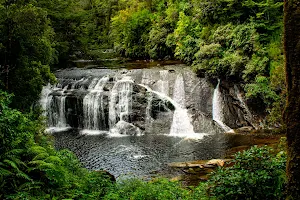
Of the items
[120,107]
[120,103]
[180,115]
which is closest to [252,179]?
[180,115]

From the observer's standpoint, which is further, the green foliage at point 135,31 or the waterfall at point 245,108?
the green foliage at point 135,31

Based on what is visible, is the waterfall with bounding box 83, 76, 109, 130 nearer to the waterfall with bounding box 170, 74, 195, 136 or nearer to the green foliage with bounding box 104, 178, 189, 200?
the waterfall with bounding box 170, 74, 195, 136

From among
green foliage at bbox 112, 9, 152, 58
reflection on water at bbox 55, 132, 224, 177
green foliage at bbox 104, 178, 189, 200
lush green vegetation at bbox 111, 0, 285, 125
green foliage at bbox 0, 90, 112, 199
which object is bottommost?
reflection on water at bbox 55, 132, 224, 177

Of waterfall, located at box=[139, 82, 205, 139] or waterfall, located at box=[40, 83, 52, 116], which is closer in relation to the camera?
waterfall, located at box=[139, 82, 205, 139]

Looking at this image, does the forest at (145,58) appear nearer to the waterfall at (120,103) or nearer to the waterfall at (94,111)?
the waterfall at (94,111)

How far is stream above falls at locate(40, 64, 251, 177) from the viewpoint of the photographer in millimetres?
16766

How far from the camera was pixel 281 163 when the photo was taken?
18.5 ft

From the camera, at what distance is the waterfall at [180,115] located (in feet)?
61.9

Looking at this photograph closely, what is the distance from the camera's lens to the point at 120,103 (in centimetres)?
2055

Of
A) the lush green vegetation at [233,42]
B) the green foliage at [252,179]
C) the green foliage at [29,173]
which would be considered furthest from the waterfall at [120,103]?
the green foliage at [252,179]

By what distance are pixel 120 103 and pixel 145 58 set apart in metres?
15.4

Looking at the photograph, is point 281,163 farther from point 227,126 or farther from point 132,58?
point 132,58

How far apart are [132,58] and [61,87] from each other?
15404 millimetres

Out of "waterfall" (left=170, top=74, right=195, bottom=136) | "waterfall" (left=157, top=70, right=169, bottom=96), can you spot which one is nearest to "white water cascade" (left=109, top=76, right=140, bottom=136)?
"waterfall" (left=157, top=70, right=169, bottom=96)
